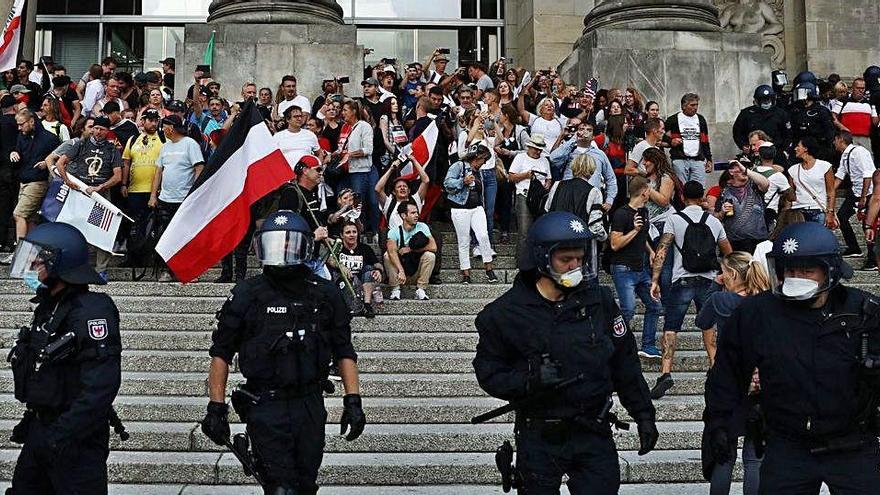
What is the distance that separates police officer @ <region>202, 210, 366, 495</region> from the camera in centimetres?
460

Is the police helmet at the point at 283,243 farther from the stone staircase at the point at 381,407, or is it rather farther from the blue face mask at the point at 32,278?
the stone staircase at the point at 381,407

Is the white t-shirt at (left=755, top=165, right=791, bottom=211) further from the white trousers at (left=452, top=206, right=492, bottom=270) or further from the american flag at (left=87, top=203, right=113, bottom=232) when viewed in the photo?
the american flag at (left=87, top=203, right=113, bottom=232)

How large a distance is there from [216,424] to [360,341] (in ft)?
12.5

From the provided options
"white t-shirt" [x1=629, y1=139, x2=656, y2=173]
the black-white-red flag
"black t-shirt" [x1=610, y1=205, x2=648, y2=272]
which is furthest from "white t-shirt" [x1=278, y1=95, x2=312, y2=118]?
"black t-shirt" [x1=610, y1=205, x2=648, y2=272]

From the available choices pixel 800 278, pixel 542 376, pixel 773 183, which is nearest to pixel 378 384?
pixel 542 376

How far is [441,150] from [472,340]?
12.5ft

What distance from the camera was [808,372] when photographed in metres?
4.00

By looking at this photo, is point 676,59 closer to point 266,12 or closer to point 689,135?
point 689,135

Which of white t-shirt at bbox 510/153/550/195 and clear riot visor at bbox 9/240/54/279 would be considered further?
white t-shirt at bbox 510/153/550/195

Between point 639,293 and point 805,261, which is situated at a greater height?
point 805,261

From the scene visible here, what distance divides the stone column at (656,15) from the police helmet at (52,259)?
11.7m

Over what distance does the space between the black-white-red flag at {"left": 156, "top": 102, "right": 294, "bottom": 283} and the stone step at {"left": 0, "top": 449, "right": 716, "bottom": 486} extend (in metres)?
1.35

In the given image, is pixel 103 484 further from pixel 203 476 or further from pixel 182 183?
pixel 182 183

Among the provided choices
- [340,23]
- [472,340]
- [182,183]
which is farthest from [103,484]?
[340,23]
